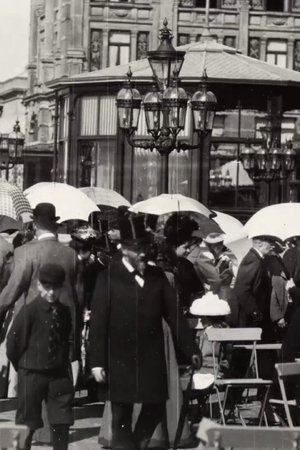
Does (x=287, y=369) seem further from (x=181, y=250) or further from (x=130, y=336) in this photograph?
(x=181, y=250)

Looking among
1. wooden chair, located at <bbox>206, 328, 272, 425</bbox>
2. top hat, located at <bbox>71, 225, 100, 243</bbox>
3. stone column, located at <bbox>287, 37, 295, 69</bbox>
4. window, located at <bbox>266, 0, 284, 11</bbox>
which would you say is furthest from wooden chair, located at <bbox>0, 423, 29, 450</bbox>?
window, located at <bbox>266, 0, 284, 11</bbox>

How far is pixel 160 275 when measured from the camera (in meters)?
10.8

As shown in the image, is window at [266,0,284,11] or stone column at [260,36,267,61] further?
window at [266,0,284,11]

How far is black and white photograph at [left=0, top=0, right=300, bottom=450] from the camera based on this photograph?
10609mm

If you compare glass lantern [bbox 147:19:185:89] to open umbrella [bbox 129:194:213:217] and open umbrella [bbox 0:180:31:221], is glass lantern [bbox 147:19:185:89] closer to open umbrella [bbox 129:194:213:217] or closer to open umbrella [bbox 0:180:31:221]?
open umbrella [bbox 129:194:213:217]

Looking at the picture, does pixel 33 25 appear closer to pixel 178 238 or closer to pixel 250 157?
pixel 250 157

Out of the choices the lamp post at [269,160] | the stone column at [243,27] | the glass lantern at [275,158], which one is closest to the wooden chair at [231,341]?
the lamp post at [269,160]

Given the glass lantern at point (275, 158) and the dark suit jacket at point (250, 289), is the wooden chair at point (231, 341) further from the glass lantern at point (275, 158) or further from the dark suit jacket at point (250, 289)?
the glass lantern at point (275, 158)

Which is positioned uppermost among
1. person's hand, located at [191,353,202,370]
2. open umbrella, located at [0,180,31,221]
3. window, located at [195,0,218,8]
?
window, located at [195,0,218,8]

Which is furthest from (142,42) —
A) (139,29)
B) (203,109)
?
(203,109)

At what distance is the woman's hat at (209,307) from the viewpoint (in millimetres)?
13930

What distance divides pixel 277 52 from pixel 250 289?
2263 inches

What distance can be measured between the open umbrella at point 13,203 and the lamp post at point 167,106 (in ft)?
14.7

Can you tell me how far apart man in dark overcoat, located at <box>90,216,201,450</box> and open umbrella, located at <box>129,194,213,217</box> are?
25.1 ft
